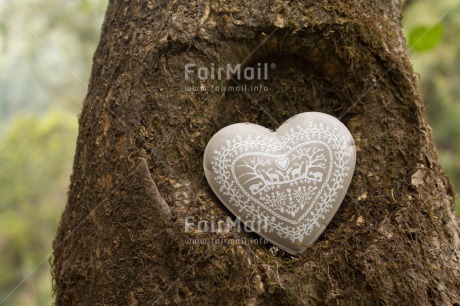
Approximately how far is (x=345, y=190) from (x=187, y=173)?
2.67ft

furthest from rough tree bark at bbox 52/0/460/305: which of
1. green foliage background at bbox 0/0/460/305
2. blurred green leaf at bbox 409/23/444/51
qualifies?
green foliage background at bbox 0/0/460/305

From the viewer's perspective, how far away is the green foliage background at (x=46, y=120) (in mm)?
10617

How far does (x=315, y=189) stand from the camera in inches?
94.7

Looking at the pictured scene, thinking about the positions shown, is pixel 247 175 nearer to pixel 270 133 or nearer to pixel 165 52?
pixel 270 133

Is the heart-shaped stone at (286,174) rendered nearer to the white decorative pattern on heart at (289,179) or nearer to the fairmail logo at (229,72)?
the white decorative pattern on heart at (289,179)

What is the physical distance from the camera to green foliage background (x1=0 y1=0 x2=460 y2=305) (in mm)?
10617

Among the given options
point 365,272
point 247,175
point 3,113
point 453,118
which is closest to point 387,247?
point 365,272

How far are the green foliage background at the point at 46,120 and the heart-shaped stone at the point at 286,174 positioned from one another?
807 centimetres

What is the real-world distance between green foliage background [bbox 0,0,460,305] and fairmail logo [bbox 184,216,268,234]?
27.7ft

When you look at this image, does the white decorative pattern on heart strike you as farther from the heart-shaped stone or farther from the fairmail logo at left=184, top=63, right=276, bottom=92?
the fairmail logo at left=184, top=63, right=276, bottom=92

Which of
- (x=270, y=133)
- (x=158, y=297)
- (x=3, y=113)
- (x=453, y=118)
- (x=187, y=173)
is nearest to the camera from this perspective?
(x=158, y=297)

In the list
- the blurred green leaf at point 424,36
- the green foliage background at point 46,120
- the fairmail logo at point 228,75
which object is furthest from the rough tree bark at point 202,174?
the green foliage background at point 46,120

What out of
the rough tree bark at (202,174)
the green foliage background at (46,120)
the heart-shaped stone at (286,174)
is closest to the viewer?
the rough tree bark at (202,174)

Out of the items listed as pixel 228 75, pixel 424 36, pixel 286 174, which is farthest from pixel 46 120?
pixel 286 174
